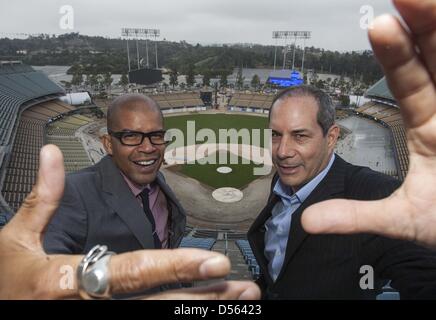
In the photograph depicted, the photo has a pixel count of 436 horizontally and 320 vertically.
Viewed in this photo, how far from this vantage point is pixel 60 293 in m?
1.68

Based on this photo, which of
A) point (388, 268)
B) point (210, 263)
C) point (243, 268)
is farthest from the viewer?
point (243, 268)

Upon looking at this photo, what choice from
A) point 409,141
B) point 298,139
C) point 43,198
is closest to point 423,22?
point 409,141

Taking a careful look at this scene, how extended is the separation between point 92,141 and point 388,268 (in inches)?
1822

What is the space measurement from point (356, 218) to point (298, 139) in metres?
1.85

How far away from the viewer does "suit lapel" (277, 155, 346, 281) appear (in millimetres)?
3236

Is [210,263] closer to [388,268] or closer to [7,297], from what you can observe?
[7,297]

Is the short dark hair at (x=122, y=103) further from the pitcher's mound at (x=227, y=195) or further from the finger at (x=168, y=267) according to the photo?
the pitcher's mound at (x=227, y=195)

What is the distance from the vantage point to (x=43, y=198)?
1.90 m

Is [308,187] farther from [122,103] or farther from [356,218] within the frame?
[122,103]

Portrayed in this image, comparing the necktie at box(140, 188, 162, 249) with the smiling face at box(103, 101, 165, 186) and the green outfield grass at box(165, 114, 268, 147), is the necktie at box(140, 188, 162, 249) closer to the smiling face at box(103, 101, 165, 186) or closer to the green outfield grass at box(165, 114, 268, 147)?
the smiling face at box(103, 101, 165, 186)

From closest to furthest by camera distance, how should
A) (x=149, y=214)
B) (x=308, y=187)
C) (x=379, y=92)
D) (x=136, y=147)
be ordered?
(x=308, y=187)
(x=136, y=147)
(x=149, y=214)
(x=379, y=92)

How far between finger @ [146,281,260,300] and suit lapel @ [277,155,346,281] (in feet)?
5.36

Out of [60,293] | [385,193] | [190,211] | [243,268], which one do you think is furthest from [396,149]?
[60,293]

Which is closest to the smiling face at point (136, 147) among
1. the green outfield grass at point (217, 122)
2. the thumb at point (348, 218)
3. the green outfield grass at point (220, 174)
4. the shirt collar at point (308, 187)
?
the shirt collar at point (308, 187)
